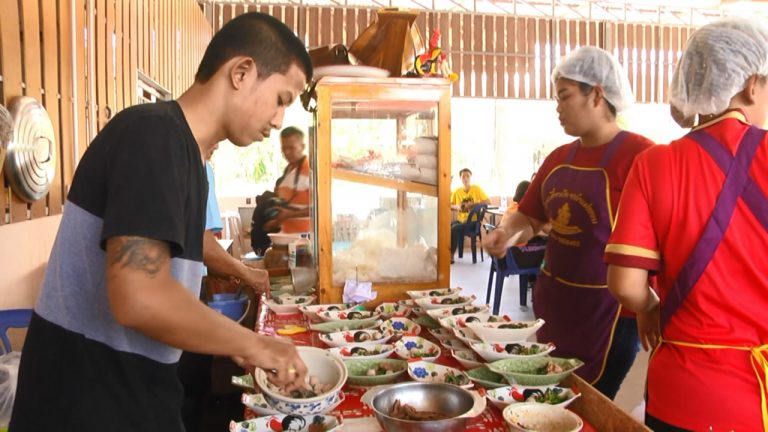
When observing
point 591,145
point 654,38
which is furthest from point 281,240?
point 654,38

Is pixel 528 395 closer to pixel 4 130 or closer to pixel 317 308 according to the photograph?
pixel 317 308

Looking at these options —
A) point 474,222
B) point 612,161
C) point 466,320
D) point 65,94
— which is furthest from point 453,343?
point 474,222

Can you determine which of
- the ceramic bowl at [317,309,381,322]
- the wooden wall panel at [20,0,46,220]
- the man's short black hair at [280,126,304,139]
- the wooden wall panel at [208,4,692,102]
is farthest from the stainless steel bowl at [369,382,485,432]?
the wooden wall panel at [208,4,692,102]

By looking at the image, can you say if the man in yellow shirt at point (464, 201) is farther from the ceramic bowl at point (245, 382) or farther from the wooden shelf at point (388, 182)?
the ceramic bowl at point (245, 382)

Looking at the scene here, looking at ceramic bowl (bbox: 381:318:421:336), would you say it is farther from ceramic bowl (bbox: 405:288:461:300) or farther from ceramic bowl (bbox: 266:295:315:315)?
ceramic bowl (bbox: 266:295:315:315)

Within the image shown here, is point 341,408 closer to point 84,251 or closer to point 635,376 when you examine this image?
point 84,251

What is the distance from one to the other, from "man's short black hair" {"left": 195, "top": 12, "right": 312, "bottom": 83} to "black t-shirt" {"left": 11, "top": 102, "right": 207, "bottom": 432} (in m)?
0.13

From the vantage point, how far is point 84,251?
1.08 m

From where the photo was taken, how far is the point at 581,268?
2.12 metres

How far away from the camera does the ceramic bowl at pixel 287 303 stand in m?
2.46

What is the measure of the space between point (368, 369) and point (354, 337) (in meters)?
0.26

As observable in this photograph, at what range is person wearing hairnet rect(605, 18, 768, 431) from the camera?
4.35ft

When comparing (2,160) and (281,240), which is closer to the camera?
(2,160)

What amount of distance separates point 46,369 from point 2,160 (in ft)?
5.51
